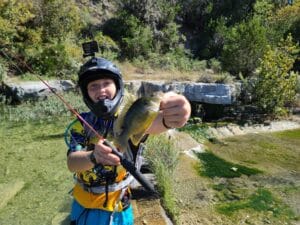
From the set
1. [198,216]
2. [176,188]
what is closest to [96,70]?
[198,216]

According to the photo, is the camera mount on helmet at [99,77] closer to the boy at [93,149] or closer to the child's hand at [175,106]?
the boy at [93,149]

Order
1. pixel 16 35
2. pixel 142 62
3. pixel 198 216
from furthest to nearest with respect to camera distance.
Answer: pixel 142 62 → pixel 16 35 → pixel 198 216

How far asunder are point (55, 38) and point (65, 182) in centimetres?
1225

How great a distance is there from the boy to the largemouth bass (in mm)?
242

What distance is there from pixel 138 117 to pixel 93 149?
1.58 ft

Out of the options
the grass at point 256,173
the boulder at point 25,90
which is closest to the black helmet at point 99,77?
the grass at point 256,173

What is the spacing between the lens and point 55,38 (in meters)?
18.0

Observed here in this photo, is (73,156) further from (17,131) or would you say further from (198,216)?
(17,131)

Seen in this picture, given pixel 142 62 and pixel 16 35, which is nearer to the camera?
pixel 16 35

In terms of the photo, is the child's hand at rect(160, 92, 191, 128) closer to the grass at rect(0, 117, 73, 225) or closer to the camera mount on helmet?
the camera mount on helmet

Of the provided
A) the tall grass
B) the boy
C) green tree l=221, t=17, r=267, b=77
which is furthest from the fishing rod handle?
green tree l=221, t=17, r=267, b=77

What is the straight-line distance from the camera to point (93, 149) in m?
2.19

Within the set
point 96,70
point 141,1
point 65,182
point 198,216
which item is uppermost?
point 141,1

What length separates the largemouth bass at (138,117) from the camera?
179 cm
